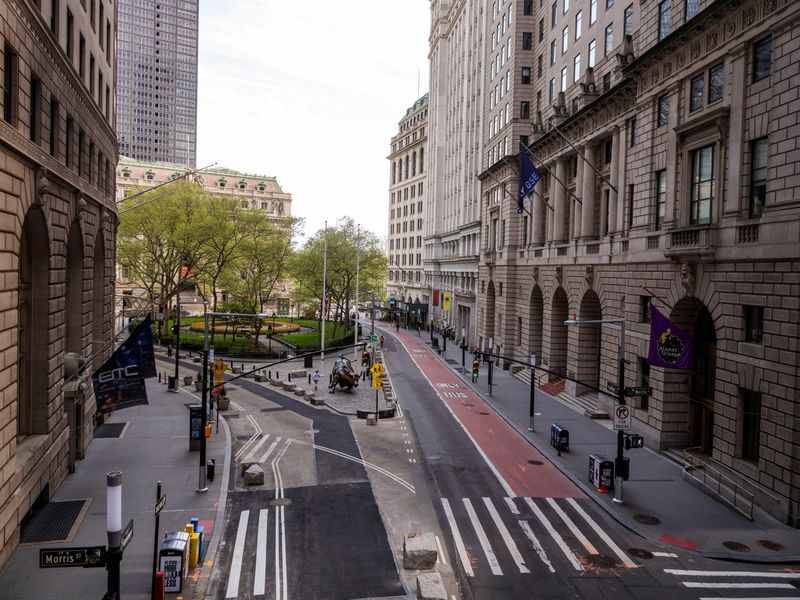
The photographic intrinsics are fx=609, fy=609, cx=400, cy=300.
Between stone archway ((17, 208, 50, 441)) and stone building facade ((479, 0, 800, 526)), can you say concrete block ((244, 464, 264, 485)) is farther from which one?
stone building facade ((479, 0, 800, 526))

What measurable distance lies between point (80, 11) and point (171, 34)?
616ft

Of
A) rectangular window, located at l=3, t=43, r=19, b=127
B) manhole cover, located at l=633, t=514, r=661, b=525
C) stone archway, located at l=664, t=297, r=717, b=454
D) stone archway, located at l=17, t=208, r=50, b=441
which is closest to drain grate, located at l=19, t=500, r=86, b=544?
stone archway, located at l=17, t=208, r=50, b=441

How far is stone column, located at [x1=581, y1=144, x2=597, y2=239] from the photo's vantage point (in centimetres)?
4166

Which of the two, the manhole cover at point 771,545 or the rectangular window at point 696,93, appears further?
the rectangular window at point 696,93

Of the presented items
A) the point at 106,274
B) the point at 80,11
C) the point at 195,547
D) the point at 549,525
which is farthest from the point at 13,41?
the point at 549,525

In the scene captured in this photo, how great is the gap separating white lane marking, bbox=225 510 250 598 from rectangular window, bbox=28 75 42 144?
14110 mm

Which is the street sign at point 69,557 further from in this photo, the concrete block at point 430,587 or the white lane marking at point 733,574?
the white lane marking at point 733,574

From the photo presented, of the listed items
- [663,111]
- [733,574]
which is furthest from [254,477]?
[663,111]

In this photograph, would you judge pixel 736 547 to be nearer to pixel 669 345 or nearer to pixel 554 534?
pixel 554 534

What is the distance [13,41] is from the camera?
1630 centimetres

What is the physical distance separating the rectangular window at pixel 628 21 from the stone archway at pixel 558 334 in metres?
19.1

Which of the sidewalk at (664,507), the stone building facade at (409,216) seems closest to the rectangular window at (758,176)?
the sidewalk at (664,507)

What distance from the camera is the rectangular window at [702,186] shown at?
2717cm

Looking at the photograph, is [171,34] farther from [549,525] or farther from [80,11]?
[549,525]
